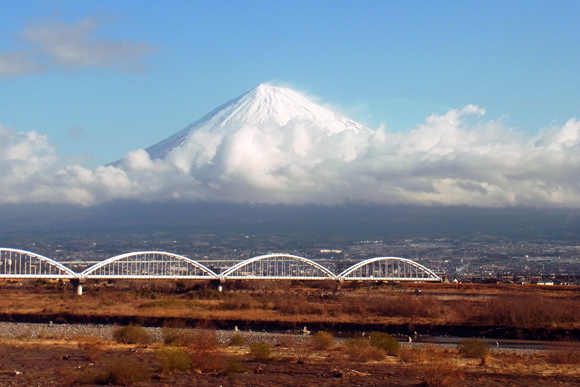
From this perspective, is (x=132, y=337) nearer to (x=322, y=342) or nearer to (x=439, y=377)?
(x=322, y=342)

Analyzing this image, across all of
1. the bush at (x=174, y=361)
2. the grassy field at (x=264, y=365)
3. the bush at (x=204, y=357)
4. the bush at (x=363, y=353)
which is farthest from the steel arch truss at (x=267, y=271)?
the bush at (x=174, y=361)

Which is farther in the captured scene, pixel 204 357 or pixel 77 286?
pixel 77 286

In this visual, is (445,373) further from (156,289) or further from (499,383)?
(156,289)

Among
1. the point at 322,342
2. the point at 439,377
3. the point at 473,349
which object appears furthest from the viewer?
the point at 322,342

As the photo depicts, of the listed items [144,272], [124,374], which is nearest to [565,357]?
[124,374]

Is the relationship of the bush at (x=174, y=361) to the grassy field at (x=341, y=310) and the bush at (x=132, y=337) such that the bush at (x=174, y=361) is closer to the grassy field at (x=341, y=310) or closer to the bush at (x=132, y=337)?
the bush at (x=132, y=337)

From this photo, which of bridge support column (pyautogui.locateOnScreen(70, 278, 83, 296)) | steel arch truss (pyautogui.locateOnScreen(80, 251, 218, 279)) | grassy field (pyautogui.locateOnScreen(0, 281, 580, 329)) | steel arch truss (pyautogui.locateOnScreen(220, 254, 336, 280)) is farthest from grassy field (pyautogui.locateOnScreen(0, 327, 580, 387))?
A: steel arch truss (pyautogui.locateOnScreen(220, 254, 336, 280))

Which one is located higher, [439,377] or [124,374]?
[124,374]

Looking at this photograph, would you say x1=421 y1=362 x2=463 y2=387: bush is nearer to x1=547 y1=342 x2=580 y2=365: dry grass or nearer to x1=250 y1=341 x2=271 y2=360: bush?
x1=250 y1=341 x2=271 y2=360: bush
